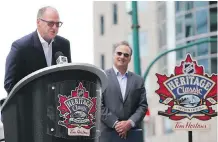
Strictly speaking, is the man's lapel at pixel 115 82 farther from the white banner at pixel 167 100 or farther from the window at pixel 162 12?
the window at pixel 162 12

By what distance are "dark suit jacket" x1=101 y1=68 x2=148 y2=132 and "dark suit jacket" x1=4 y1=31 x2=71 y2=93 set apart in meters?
1.28

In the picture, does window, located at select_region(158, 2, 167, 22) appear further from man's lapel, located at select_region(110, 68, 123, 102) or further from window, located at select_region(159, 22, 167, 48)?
man's lapel, located at select_region(110, 68, 123, 102)

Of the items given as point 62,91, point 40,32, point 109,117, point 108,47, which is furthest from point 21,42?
point 108,47

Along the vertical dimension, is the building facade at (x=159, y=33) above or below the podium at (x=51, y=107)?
above

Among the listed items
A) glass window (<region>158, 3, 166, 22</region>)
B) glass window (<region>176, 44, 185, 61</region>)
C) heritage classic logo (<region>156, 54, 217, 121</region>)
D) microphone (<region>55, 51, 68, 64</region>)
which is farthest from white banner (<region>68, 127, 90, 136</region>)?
glass window (<region>158, 3, 166, 22</region>)

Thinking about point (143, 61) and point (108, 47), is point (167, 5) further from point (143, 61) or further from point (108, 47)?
point (108, 47)

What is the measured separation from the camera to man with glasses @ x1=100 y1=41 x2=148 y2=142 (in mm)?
4027

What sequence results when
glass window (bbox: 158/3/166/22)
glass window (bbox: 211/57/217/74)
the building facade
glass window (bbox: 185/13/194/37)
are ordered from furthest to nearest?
glass window (bbox: 158/3/166/22)
glass window (bbox: 185/13/194/37)
the building facade
glass window (bbox: 211/57/217/74)

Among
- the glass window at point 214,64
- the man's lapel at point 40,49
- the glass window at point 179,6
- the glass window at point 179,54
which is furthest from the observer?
the glass window at point 179,6

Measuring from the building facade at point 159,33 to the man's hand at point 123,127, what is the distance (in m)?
23.6

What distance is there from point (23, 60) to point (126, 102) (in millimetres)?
1385

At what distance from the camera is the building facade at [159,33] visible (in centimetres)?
3647

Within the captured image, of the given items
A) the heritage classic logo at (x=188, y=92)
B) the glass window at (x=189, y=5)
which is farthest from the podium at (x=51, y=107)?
the glass window at (x=189, y=5)

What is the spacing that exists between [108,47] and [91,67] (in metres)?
49.0
